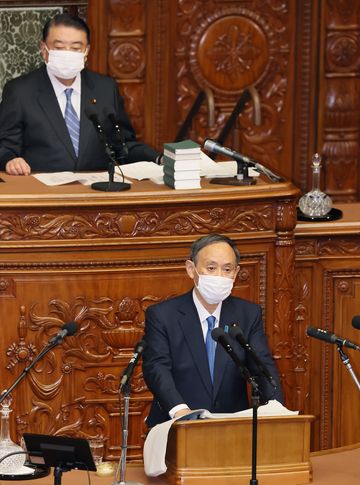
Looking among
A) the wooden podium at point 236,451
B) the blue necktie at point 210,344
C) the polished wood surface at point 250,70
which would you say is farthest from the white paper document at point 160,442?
the polished wood surface at point 250,70

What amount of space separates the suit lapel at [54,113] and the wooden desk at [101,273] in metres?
0.48

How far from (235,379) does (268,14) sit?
403 cm

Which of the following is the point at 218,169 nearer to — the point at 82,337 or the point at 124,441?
the point at 82,337

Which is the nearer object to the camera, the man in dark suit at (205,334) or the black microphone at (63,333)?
the black microphone at (63,333)

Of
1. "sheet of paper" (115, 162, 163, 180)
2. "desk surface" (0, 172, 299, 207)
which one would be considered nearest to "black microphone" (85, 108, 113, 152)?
"desk surface" (0, 172, 299, 207)

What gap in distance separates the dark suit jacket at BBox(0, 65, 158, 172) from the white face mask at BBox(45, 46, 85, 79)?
17 cm

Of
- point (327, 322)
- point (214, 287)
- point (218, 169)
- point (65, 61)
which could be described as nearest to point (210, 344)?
point (214, 287)

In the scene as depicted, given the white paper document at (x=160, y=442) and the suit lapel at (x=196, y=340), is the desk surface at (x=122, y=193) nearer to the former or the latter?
the suit lapel at (x=196, y=340)

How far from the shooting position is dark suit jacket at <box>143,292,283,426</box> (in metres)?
6.74

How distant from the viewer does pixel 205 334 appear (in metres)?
6.82

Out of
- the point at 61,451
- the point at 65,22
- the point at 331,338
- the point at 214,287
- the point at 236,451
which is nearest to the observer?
the point at 61,451

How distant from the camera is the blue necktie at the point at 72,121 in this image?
26.8 ft

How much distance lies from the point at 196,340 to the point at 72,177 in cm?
144

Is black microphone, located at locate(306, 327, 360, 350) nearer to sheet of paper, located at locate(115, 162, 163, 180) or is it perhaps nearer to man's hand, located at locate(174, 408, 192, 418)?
man's hand, located at locate(174, 408, 192, 418)
